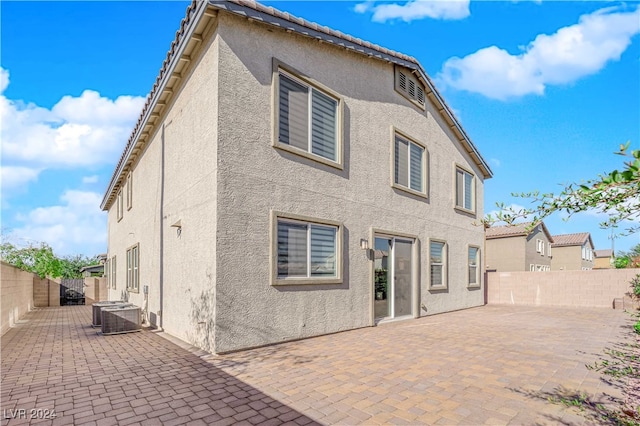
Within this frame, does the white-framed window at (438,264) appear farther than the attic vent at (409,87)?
Yes

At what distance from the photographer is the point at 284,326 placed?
7645mm

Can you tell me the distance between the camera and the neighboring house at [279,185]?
707 centimetres

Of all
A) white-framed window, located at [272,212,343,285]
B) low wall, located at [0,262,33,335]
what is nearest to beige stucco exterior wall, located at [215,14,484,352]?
white-framed window, located at [272,212,343,285]

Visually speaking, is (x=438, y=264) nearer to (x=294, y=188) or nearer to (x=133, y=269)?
(x=294, y=188)

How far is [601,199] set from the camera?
2.01 meters

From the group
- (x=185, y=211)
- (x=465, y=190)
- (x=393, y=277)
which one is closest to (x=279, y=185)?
(x=185, y=211)

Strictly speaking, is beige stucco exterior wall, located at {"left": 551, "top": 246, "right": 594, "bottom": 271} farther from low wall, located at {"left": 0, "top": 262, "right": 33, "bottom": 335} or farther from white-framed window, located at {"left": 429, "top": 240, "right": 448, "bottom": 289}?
low wall, located at {"left": 0, "top": 262, "right": 33, "bottom": 335}

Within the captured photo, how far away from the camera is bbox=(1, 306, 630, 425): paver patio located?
13.5 ft

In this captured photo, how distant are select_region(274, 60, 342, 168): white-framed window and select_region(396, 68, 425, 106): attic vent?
12.3 feet

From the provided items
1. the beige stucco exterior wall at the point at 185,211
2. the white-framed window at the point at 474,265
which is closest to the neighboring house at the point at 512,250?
the white-framed window at the point at 474,265

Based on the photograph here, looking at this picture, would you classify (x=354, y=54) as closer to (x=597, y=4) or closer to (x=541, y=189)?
(x=597, y=4)

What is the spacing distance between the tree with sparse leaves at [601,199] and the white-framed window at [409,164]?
8.84m

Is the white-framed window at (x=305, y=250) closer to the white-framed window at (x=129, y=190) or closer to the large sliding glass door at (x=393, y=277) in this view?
the large sliding glass door at (x=393, y=277)

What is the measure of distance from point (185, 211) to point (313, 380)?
16.8 ft
